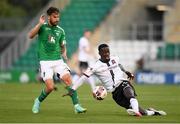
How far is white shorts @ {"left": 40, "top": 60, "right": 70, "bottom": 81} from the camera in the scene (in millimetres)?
19359

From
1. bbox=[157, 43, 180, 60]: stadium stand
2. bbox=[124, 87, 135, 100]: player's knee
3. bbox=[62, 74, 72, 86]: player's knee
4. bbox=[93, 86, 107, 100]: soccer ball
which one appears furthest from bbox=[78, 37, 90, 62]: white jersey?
bbox=[124, 87, 135, 100]: player's knee

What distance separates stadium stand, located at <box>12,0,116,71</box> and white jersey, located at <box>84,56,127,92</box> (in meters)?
25.5

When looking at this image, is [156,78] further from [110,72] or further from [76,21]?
[110,72]

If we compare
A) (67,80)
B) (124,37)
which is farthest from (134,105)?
(124,37)

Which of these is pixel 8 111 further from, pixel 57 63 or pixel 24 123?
pixel 24 123

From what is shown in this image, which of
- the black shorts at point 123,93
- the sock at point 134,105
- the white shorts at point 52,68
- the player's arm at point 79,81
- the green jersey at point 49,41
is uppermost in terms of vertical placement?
the green jersey at point 49,41

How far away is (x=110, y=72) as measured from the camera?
18859 millimetres

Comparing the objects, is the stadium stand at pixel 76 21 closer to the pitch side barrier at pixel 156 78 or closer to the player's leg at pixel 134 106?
the pitch side barrier at pixel 156 78

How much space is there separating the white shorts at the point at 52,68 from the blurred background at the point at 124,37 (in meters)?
20.3

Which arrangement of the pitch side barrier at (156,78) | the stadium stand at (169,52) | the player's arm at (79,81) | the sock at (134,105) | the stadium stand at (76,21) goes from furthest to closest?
the stadium stand at (76,21) → the stadium stand at (169,52) → the pitch side barrier at (156,78) → the player's arm at (79,81) → the sock at (134,105)

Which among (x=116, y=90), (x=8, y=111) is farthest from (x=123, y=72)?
(x=8, y=111)

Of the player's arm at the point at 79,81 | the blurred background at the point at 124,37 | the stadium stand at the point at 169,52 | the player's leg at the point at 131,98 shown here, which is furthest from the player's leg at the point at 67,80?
the stadium stand at the point at 169,52

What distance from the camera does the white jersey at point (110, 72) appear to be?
61.8ft

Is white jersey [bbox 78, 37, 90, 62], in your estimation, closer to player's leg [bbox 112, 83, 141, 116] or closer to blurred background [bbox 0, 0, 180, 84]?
blurred background [bbox 0, 0, 180, 84]
